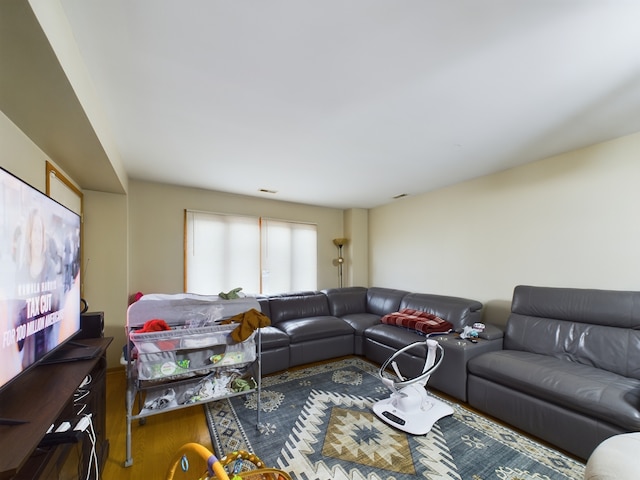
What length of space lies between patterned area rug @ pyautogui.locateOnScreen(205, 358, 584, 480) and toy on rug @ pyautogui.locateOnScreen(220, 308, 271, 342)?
75 cm

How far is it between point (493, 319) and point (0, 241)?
416 centimetres

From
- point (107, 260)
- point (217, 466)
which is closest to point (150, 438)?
point (217, 466)

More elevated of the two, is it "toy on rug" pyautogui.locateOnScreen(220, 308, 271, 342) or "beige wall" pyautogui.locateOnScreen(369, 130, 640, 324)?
"beige wall" pyautogui.locateOnScreen(369, 130, 640, 324)

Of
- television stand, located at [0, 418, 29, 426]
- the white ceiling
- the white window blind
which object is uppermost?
the white ceiling

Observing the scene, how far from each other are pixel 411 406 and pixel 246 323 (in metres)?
1.53

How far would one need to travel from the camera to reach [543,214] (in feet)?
9.34

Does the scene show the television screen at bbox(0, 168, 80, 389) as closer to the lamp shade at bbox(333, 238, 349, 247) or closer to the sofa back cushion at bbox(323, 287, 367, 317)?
the sofa back cushion at bbox(323, 287, 367, 317)

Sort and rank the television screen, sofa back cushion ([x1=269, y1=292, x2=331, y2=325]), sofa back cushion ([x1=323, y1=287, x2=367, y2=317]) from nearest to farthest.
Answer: the television screen, sofa back cushion ([x1=269, y1=292, x2=331, y2=325]), sofa back cushion ([x1=323, y1=287, x2=367, y2=317])

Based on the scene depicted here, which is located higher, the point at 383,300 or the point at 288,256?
the point at 288,256

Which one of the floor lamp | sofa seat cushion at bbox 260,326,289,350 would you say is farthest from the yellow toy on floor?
the floor lamp

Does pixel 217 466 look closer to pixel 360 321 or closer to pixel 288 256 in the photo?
pixel 360 321

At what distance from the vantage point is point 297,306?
12.9 ft

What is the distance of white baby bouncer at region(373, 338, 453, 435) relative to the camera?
203 cm

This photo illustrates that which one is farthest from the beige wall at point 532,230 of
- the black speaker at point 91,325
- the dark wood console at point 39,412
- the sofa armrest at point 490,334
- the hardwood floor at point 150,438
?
the black speaker at point 91,325
